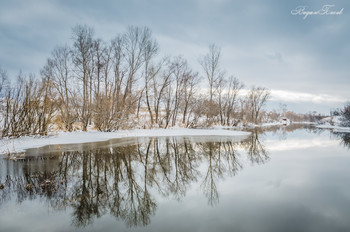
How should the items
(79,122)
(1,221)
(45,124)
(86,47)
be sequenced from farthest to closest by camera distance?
(86,47), (79,122), (45,124), (1,221)

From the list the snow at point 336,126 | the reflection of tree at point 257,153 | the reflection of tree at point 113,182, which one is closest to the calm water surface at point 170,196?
the reflection of tree at point 113,182

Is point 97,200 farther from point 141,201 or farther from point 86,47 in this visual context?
point 86,47

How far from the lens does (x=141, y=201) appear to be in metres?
4.05

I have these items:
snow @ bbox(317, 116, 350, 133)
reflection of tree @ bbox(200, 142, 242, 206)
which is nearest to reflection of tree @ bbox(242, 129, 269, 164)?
reflection of tree @ bbox(200, 142, 242, 206)

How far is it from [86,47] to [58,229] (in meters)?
21.0

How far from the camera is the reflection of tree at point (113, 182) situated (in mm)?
3694

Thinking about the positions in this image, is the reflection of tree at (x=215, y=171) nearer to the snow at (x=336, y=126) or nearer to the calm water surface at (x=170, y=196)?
the calm water surface at (x=170, y=196)

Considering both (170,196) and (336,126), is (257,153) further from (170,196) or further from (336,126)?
(336,126)

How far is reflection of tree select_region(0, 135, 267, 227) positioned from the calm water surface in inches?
0.7

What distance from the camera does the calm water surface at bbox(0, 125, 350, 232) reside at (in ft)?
10.5

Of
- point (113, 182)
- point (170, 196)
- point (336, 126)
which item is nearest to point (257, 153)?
point (170, 196)

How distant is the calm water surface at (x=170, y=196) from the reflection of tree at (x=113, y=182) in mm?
19

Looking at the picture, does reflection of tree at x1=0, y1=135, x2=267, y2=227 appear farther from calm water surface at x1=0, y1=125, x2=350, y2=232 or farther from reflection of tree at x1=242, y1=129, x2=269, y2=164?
reflection of tree at x1=242, y1=129, x2=269, y2=164

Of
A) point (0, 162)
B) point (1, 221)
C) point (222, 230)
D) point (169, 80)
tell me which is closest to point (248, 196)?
point (222, 230)
